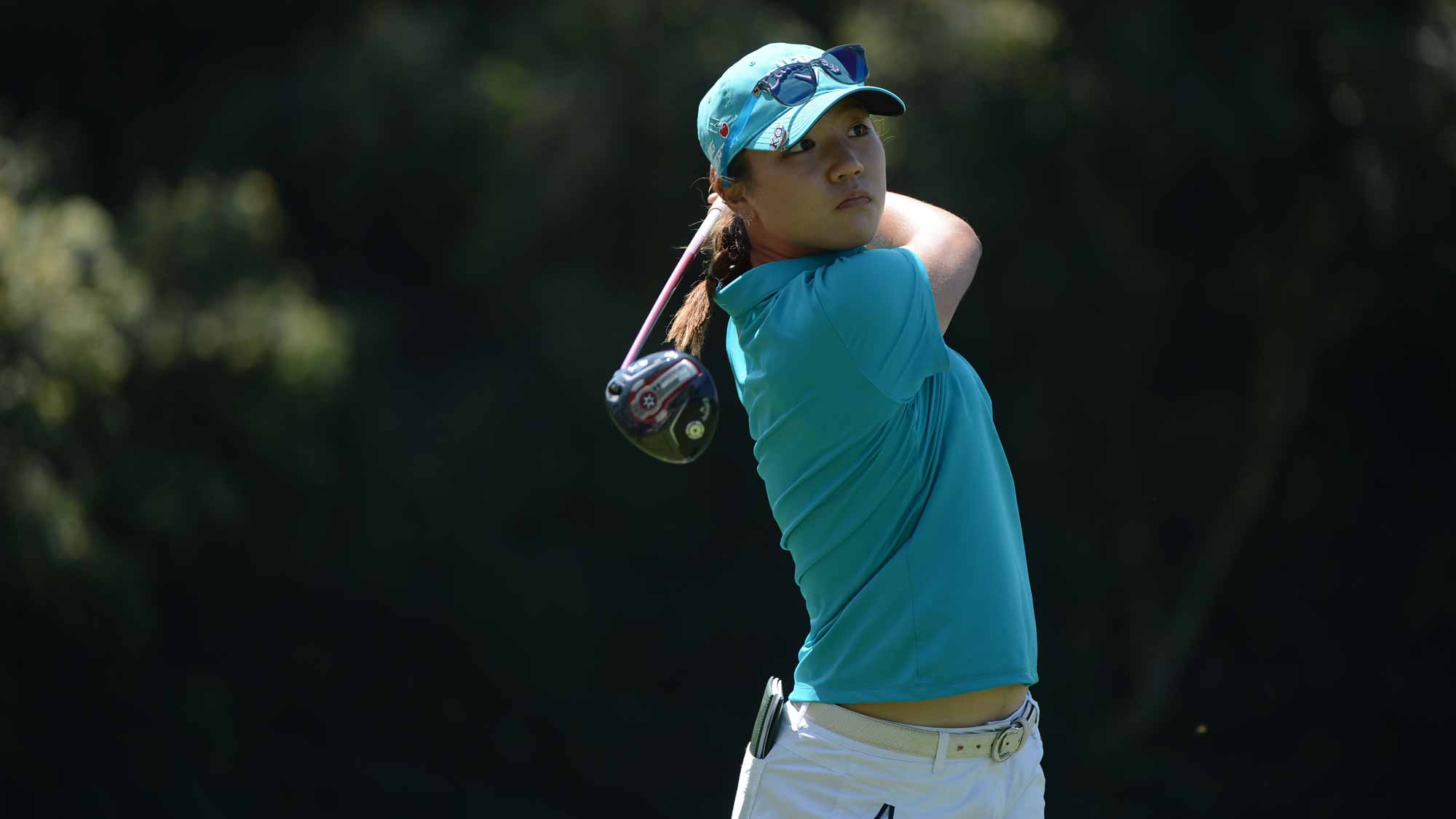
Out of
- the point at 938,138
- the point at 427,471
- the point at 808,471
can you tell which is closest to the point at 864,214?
the point at 808,471

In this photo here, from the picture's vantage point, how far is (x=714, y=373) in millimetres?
4805

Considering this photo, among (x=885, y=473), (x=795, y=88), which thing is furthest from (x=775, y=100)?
(x=885, y=473)

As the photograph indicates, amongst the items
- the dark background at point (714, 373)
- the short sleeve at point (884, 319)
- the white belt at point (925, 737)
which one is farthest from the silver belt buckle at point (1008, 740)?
the dark background at point (714, 373)

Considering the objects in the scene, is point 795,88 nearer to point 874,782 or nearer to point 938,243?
point 938,243

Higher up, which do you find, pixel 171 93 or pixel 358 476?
pixel 171 93

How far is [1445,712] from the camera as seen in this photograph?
16.4ft

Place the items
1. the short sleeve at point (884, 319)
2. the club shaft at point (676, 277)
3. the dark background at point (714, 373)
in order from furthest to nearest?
the dark background at point (714, 373)
the club shaft at point (676, 277)
the short sleeve at point (884, 319)

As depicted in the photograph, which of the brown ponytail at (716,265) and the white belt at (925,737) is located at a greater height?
the brown ponytail at (716,265)

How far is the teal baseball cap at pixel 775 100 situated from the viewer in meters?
1.57

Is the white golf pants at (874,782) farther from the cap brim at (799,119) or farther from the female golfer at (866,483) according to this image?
the cap brim at (799,119)

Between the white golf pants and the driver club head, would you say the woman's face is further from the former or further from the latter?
the white golf pants

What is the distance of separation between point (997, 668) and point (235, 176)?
11.9ft

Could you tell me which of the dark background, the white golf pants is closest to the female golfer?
the white golf pants

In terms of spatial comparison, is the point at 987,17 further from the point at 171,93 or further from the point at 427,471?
the point at 171,93
